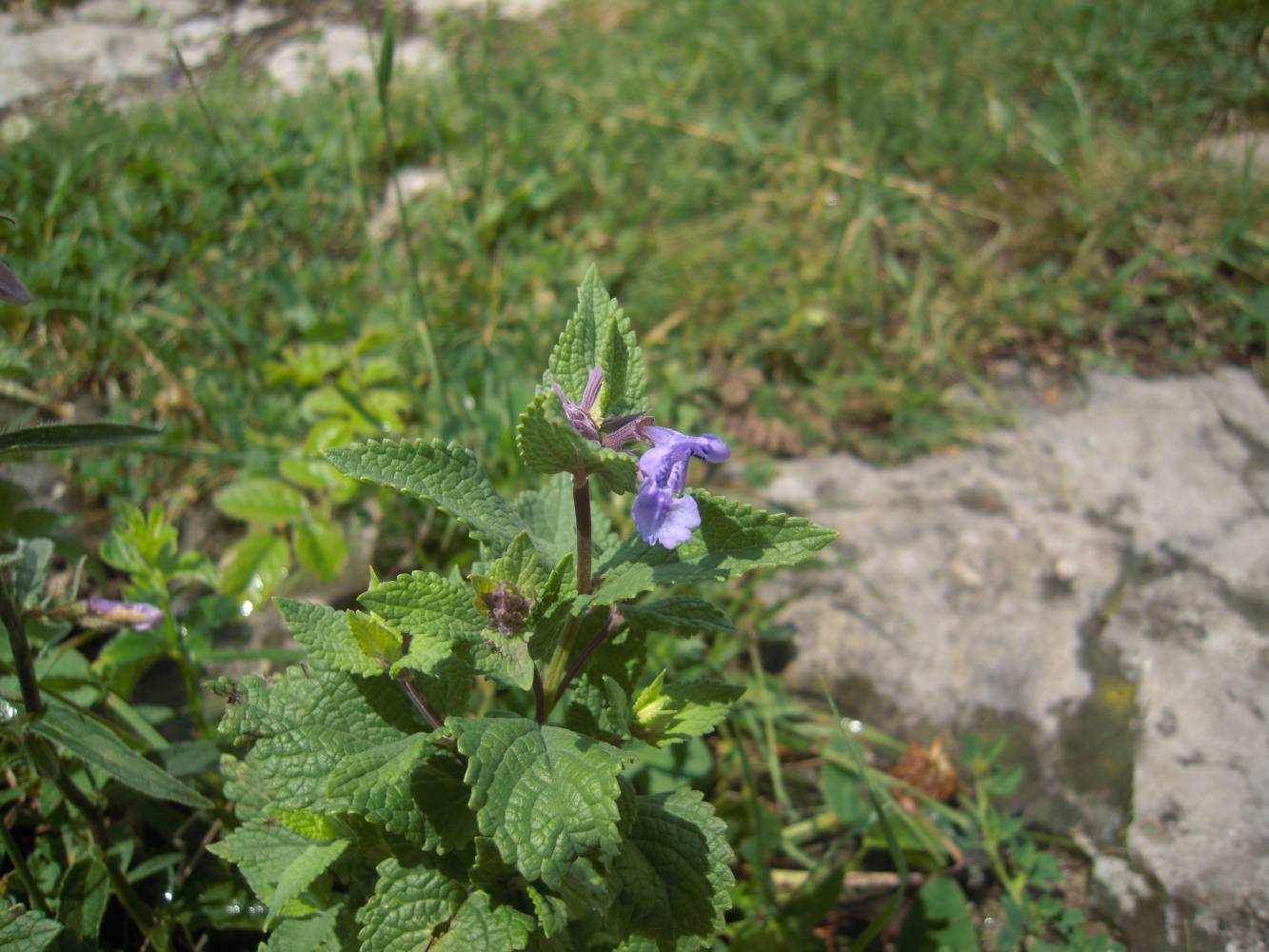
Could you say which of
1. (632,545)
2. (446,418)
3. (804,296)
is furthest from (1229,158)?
Answer: (632,545)

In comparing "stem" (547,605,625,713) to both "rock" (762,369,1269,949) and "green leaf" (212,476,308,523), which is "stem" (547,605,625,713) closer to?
"rock" (762,369,1269,949)

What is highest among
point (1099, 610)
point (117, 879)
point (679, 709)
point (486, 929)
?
point (679, 709)

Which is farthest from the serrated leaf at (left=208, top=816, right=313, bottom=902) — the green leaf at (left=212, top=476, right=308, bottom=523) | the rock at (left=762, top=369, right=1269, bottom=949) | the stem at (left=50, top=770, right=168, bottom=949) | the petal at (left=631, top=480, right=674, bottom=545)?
the rock at (left=762, top=369, right=1269, bottom=949)

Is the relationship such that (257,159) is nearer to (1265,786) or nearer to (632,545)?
(632,545)

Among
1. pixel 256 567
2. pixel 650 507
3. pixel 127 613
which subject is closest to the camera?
pixel 650 507

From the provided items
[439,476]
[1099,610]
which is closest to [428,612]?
[439,476]

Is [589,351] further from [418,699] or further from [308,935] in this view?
[308,935]

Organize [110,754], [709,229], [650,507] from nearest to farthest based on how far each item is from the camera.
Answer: [650,507]
[110,754]
[709,229]
